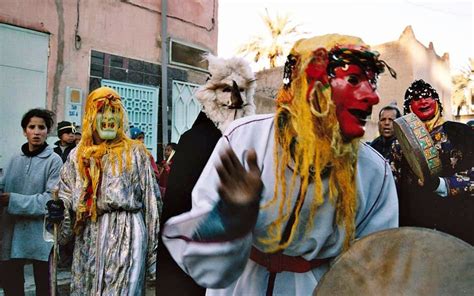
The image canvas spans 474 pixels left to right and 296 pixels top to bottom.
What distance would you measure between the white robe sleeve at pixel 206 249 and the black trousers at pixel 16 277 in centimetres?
297

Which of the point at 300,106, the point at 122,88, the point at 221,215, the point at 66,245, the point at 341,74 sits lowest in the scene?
the point at 66,245

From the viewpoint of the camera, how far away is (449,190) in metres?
3.43

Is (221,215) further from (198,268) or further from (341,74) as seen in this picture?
(341,74)

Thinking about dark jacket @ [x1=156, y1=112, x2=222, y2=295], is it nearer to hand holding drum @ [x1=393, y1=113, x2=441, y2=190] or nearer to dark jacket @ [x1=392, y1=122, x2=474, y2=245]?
hand holding drum @ [x1=393, y1=113, x2=441, y2=190]

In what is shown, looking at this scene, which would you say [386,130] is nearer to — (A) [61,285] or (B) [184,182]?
(B) [184,182]

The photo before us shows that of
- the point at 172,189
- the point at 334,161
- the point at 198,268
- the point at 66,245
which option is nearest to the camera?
the point at 198,268

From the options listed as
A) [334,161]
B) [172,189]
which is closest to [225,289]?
[334,161]

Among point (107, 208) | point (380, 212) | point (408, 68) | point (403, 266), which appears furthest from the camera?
point (408, 68)

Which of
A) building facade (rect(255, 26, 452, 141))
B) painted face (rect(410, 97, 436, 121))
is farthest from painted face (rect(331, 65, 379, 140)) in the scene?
building facade (rect(255, 26, 452, 141))

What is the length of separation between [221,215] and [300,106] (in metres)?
0.54

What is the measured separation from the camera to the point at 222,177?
1599 mm

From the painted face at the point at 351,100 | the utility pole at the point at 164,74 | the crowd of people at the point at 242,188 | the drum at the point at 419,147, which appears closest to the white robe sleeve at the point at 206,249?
the crowd of people at the point at 242,188

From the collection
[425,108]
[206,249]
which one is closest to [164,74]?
[425,108]

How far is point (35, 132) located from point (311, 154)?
3.22 m
